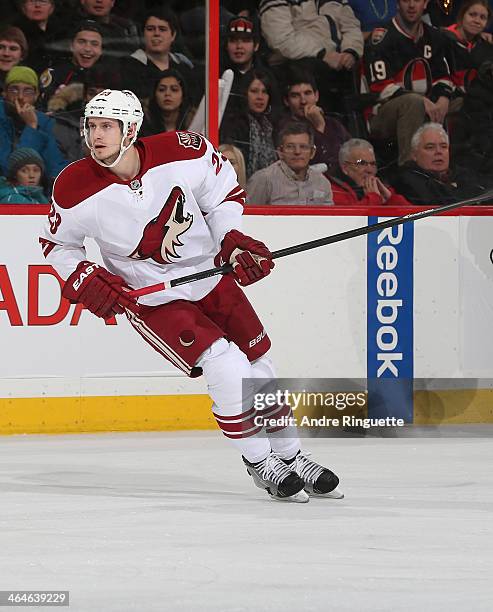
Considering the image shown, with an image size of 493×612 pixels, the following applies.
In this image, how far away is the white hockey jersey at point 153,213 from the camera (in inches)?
154

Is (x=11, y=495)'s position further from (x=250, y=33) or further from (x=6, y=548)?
(x=250, y=33)

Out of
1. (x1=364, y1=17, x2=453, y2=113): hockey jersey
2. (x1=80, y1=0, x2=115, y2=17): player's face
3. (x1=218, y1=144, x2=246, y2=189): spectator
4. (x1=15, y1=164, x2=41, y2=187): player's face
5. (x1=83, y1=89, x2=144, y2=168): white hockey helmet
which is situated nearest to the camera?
(x1=83, y1=89, x2=144, y2=168): white hockey helmet

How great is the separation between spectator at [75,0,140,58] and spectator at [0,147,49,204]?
1.62 feet

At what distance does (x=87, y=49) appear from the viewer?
17.8ft

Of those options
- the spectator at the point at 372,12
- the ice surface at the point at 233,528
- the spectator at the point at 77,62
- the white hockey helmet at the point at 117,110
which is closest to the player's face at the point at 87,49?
the spectator at the point at 77,62

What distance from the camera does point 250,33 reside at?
18.1 ft

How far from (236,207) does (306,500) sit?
2.68 feet

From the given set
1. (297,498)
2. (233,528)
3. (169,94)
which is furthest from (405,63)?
(233,528)

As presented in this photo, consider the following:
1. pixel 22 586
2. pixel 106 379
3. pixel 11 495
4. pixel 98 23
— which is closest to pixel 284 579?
pixel 22 586

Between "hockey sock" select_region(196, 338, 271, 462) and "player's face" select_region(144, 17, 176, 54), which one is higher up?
"player's face" select_region(144, 17, 176, 54)

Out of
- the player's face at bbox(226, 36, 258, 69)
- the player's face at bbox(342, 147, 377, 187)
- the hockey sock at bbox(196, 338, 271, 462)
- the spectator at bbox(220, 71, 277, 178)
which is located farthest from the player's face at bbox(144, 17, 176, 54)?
the hockey sock at bbox(196, 338, 271, 462)

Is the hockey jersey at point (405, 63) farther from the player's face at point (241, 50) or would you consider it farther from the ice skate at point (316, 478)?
the ice skate at point (316, 478)

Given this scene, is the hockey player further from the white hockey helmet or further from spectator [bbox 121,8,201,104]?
spectator [bbox 121,8,201,104]

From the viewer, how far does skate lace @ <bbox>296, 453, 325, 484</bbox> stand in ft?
12.9
